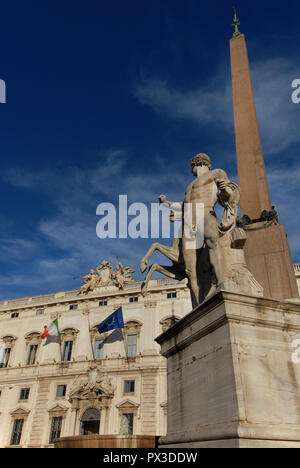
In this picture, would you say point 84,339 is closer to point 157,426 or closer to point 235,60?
point 157,426

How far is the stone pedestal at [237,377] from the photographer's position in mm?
3449

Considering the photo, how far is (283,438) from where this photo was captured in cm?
338

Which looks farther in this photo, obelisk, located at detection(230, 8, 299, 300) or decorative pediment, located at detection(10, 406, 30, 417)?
decorative pediment, located at detection(10, 406, 30, 417)

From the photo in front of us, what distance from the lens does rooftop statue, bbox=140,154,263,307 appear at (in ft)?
16.2

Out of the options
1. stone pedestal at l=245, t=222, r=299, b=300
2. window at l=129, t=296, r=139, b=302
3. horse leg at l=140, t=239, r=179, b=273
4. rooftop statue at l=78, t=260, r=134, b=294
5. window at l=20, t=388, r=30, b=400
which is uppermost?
rooftop statue at l=78, t=260, r=134, b=294

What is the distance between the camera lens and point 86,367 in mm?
27328

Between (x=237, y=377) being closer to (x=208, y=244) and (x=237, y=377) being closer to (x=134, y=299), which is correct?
(x=208, y=244)

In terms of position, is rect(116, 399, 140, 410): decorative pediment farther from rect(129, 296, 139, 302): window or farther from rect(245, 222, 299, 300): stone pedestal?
rect(245, 222, 299, 300): stone pedestal

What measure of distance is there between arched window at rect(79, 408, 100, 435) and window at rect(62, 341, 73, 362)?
14.8 ft

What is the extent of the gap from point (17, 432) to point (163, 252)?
2701 centimetres

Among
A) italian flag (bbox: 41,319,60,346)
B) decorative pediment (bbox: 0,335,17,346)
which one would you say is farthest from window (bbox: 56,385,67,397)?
decorative pediment (bbox: 0,335,17,346)

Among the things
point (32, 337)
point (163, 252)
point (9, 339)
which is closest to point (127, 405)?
point (32, 337)

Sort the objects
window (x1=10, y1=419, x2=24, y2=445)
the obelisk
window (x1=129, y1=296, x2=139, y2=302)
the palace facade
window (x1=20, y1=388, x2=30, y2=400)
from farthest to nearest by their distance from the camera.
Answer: window (x1=129, y1=296, x2=139, y2=302) < window (x1=20, y1=388, x2=30, y2=400) < window (x1=10, y1=419, x2=24, y2=445) < the palace facade < the obelisk

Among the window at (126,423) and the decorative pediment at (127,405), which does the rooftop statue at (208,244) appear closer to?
the decorative pediment at (127,405)
